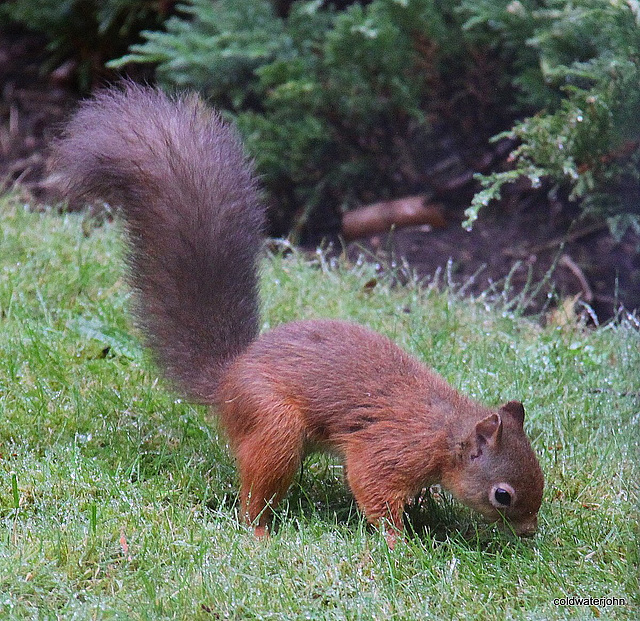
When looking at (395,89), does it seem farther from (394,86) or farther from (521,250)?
(521,250)

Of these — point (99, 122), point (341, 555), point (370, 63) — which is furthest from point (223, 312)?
point (370, 63)

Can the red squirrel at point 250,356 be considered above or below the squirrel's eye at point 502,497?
above

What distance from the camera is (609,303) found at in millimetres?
5848

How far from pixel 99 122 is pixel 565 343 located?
8.17ft

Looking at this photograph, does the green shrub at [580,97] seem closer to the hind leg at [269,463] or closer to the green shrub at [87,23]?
the hind leg at [269,463]

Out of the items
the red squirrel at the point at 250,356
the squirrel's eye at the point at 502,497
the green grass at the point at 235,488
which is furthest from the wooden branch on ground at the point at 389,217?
the squirrel's eye at the point at 502,497

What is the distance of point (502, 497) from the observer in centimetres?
307

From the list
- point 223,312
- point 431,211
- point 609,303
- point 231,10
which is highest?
point 231,10

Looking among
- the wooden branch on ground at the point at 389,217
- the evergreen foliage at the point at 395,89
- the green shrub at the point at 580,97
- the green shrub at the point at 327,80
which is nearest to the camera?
the green shrub at the point at 580,97

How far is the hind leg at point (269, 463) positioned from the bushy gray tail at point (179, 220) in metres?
0.42

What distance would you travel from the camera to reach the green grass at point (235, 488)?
2676 millimetres

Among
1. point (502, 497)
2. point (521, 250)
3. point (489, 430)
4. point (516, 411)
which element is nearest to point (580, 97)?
point (521, 250)

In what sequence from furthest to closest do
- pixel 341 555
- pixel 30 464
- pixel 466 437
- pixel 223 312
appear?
pixel 223 312, pixel 30 464, pixel 466 437, pixel 341 555

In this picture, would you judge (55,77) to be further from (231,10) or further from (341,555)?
(341,555)
